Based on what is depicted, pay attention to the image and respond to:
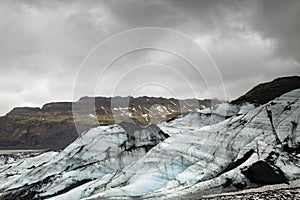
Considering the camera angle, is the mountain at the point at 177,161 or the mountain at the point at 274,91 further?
the mountain at the point at 274,91

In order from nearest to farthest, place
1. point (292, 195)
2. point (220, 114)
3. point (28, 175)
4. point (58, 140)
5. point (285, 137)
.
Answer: point (292, 195)
point (285, 137)
point (28, 175)
point (220, 114)
point (58, 140)

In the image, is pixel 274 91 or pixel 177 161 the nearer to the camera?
pixel 177 161

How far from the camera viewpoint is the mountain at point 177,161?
29.7 m

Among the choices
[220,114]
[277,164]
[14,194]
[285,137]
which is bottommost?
[14,194]

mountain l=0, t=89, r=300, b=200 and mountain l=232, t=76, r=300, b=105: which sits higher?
mountain l=232, t=76, r=300, b=105

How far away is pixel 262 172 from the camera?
95.9 ft

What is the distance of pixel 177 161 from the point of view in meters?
37.2

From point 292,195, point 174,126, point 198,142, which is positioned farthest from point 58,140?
point 292,195

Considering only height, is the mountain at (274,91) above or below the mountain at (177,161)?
above

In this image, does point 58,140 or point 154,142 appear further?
point 58,140

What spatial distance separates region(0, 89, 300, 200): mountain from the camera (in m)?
29.7

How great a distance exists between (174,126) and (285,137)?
2099 centimetres

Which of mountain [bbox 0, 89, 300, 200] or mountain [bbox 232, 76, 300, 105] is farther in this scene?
mountain [bbox 232, 76, 300, 105]

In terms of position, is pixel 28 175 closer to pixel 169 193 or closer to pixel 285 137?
pixel 169 193
